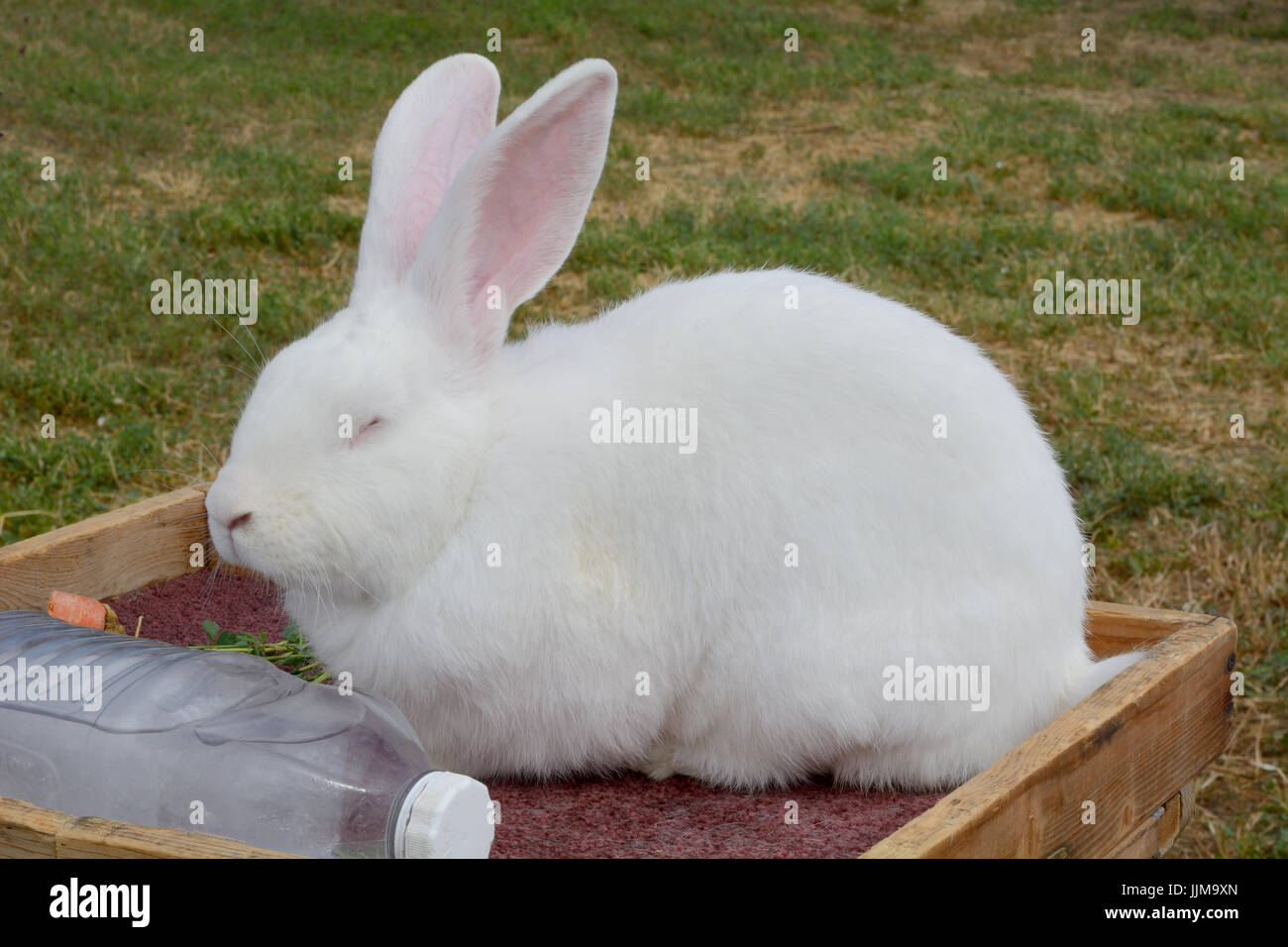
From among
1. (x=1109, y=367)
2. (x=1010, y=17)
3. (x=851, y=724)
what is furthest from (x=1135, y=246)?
(x=1010, y=17)

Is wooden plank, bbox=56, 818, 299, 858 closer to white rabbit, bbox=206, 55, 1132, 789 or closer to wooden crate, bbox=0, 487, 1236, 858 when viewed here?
wooden crate, bbox=0, 487, 1236, 858

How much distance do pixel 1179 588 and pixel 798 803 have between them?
2.32 metres

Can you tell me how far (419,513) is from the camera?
6.99ft

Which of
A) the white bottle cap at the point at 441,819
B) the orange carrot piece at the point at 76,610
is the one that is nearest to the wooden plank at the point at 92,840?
the white bottle cap at the point at 441,819

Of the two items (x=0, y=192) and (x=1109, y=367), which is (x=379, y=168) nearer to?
(x=1109, y=367)

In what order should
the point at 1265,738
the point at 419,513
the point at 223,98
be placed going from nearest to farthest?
1. the point at 419,513
2. the point at 1265,738
3. the point at 223,98

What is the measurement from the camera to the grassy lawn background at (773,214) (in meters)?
4.48

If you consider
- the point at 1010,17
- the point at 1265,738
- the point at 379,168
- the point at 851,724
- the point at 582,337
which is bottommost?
the point at 1265,738

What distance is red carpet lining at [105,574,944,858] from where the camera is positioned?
209 centimetres

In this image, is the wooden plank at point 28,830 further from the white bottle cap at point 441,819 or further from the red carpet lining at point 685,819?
the red carpet lining at point 685,819

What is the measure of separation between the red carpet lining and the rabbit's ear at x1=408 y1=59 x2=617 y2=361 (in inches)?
27.2

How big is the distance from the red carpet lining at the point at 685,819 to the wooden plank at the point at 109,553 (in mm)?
1113

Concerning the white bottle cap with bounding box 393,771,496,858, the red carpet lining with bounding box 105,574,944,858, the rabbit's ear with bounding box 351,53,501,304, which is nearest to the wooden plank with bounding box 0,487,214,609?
the rabbit's ear with bounding box 351,53,501,304

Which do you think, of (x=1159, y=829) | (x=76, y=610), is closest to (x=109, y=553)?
(x=76, y=610)
